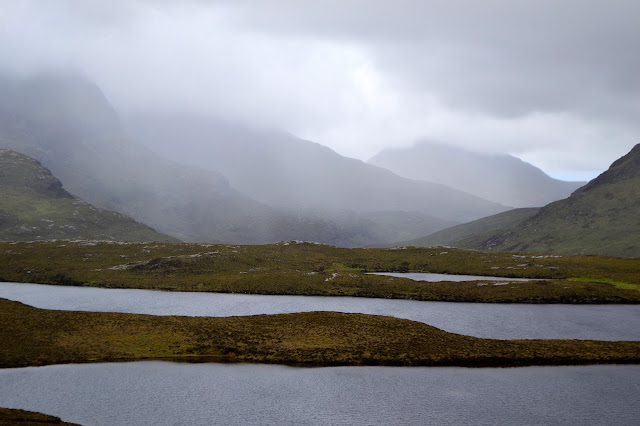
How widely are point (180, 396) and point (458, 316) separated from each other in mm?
53288

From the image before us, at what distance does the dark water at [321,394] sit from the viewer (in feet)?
135

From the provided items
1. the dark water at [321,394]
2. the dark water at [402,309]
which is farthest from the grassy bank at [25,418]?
the dark water at [402,309]

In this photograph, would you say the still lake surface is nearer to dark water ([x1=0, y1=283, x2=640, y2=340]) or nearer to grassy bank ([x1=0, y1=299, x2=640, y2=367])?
grassy bank ([x1=0, y1=299, x2=640, y2=367])

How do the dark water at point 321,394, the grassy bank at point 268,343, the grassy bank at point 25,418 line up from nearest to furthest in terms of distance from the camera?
the grassy bank at point 25,418 → the dark water at point 321,394 → the grassy bank at point 268,343

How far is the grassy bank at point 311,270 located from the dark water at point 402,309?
650cm

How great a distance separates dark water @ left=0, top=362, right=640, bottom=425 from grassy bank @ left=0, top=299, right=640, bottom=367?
9.39ft

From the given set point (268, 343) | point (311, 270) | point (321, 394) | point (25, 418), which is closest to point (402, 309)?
point (268, 343)

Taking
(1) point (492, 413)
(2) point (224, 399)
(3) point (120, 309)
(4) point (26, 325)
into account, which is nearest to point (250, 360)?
(2) point (224, 399)

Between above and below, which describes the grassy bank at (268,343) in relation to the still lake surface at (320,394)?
above

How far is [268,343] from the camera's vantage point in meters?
63.2

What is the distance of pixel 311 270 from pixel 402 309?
49655mm

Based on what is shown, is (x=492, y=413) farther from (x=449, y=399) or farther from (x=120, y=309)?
(x=120, y=309)

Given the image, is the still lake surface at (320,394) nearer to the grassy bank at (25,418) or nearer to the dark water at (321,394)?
the dark water at (321,394)

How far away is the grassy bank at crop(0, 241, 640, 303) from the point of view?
103m
